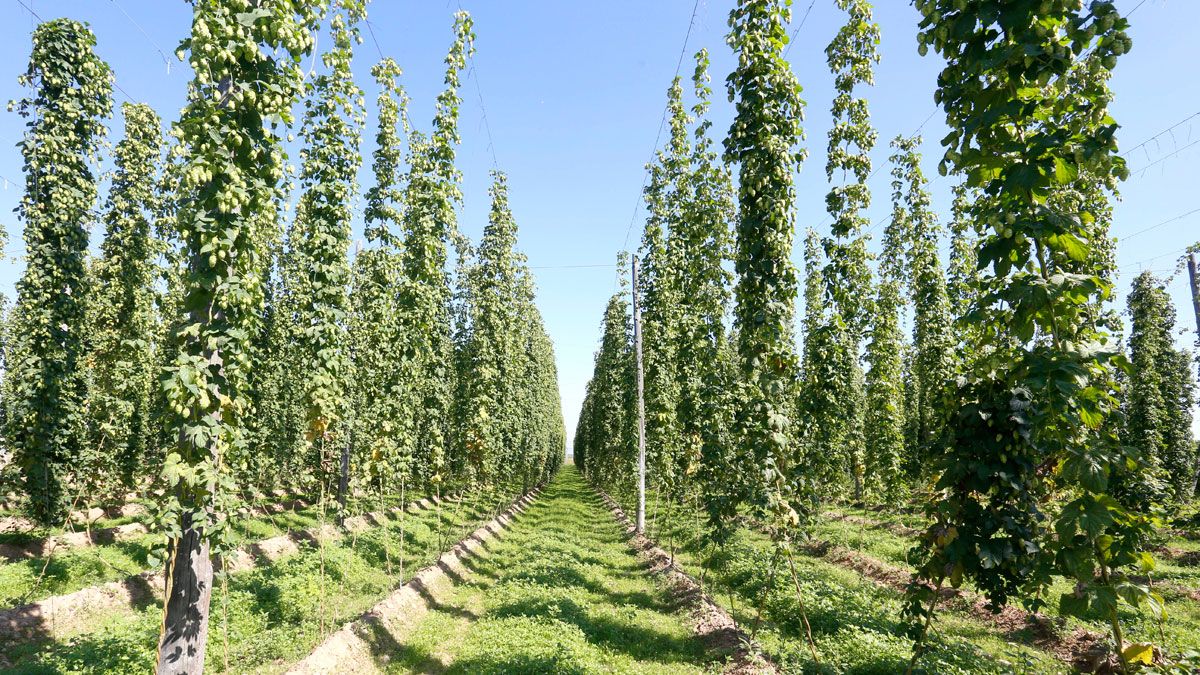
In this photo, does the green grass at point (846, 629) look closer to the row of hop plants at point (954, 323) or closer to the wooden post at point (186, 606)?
the row of hop plants at point (954, 323)

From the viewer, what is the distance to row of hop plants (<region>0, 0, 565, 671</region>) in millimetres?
5402

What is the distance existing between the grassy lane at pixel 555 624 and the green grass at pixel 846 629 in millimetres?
1421

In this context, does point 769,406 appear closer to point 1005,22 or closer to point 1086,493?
point 1086,493

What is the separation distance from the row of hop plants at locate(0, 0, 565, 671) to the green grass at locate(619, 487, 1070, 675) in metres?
6.99

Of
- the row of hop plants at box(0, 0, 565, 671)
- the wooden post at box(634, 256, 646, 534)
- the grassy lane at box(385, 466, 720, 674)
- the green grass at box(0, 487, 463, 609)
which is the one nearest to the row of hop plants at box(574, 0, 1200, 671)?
the wooden post at box(634, 256, 646, 534)

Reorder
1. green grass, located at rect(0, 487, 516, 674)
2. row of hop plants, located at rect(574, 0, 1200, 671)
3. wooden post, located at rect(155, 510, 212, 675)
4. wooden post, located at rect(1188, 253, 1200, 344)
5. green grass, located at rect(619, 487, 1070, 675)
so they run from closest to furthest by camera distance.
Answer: row of hop plants, located at rect(574, 0, 1200, 671) < wooden post, located at rect(155, 510, 212, 675) < green grass, located at rect(0, 487, 516, 674) < green grass, located at rect(619, 487, 1070, 675) < wooden post, located at rect(1188, 253, 1200, 344)

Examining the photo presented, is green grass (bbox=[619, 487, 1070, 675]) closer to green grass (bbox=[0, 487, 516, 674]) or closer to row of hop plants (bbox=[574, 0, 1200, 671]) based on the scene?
row of hop plants (bbox=[574, 0, 1200, 671])

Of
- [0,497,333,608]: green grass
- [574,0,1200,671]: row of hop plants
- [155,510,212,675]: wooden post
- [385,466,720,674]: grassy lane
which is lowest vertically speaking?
[385,466,720,674]: grassy lane

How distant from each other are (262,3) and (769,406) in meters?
7.30

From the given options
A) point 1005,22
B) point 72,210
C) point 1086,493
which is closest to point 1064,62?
point 1005,22

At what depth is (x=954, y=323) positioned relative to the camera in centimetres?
560

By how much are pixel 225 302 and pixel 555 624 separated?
7.53 metres

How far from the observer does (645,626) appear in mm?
10516

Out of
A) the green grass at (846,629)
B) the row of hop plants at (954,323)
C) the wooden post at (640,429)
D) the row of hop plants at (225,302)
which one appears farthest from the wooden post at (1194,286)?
the row of hop plants at (225,302)
